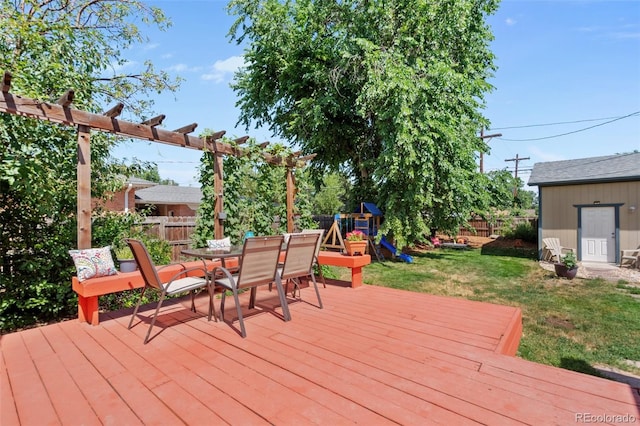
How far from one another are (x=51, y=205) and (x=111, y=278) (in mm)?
1547

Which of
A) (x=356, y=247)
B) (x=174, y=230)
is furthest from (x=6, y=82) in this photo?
(x=174, y=230)

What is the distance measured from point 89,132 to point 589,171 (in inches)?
550

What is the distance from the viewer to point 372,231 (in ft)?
33.9

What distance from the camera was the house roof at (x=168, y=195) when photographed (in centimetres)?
1912

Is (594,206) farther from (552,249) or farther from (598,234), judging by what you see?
(552,249)

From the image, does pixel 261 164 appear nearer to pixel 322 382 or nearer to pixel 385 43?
pixel 322 382

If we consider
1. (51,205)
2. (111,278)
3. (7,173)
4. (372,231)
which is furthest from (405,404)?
(372,231)

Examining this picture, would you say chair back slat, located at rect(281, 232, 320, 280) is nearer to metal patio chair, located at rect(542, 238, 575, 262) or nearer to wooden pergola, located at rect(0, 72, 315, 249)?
wooden pergola, located at rect(0, 72, 315, 249)

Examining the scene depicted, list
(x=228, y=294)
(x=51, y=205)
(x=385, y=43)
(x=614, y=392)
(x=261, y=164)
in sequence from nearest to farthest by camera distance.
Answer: (x=614, y=392) < (x=51, y=205) < (x=228, y=294) < (x=261, y=164) < (x=385, y=43)

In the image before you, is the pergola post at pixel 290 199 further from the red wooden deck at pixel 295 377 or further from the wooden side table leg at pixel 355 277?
the red wooden deck at pixel 295 377

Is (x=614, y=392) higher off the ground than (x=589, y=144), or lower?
lower

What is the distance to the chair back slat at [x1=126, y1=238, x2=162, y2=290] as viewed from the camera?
2.85 m

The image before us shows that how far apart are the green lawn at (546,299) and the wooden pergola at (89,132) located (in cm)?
440

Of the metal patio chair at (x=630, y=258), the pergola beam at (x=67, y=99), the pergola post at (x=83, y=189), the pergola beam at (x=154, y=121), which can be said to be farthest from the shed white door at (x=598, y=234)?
the pergola beam at (x=67, y=99)
